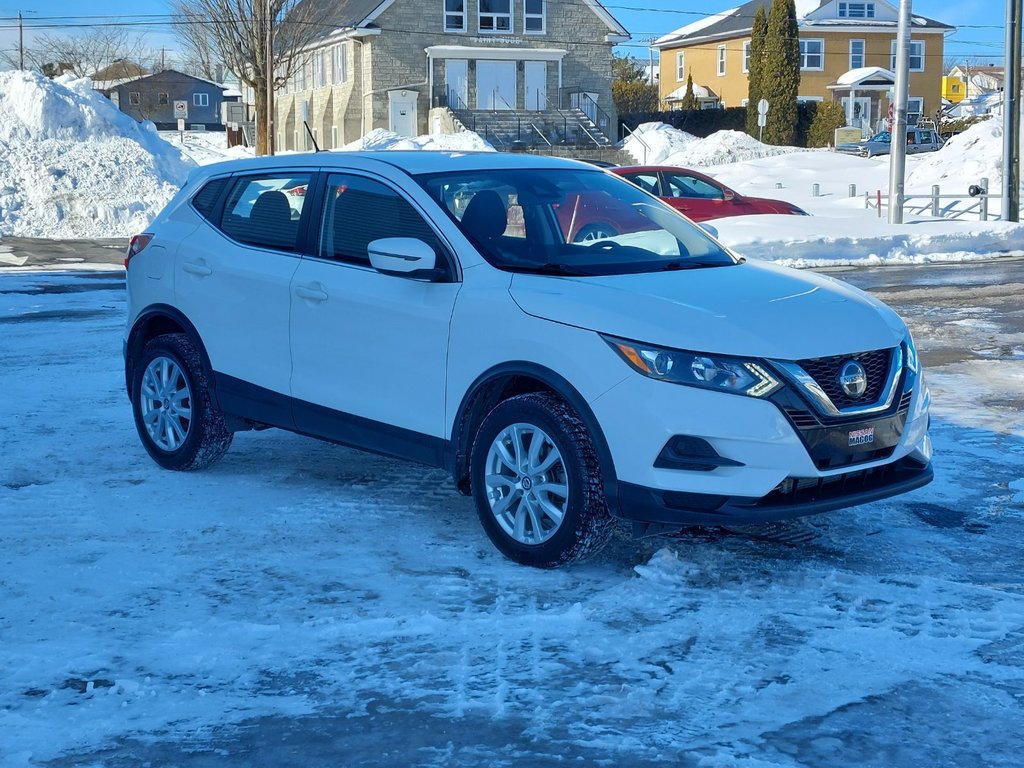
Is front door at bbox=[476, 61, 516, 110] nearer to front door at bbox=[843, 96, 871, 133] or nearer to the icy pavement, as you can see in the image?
front door at bbox=[843, 96, 871, 133]

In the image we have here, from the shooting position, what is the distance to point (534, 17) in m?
55.9

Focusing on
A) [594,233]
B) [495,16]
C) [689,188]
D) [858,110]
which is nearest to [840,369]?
[594,233]

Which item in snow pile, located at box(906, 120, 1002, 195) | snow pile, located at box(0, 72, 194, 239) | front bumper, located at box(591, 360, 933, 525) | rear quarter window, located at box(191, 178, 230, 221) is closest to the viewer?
front bumper, located at box(591, 360, 933, 525)

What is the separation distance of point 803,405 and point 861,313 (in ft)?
2.33

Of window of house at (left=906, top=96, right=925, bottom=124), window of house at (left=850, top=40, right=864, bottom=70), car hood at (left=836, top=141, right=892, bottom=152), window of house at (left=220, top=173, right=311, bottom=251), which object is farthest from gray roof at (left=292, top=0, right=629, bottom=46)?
window of house at (left=220, top=173, right=311, bottom=251)

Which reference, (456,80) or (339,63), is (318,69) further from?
(456,80)

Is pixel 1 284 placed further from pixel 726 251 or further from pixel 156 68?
pixel 156 68

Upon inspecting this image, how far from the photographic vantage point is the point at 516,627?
500 cm

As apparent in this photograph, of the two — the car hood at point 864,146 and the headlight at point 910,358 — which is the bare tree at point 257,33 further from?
the headlight at point 910,358

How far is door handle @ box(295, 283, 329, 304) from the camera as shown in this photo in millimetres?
6523

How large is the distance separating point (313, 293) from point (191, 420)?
1288 millimetres

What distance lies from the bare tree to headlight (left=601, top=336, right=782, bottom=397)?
42.2 meters

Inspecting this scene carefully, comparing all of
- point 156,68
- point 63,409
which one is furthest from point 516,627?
point 156,68

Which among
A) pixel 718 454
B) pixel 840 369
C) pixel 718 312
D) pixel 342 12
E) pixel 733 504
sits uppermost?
pixel 342 12
